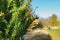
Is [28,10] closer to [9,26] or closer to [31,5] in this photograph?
[31,5]

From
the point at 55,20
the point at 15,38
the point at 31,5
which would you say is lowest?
the point at 15,38

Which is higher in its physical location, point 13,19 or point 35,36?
point 35,36

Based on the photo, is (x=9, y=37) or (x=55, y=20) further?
(x=55, y=20)

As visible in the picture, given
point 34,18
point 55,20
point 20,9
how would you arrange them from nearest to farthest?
point 20,9 < point 34,18 < point 55,20

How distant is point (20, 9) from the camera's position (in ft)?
27.8

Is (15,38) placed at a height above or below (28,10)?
below

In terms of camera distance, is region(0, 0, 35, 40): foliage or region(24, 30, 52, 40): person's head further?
region(24, 30, 52, 40): person's head

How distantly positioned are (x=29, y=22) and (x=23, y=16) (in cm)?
38

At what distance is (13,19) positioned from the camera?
852cm

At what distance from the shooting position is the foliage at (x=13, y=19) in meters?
8.53

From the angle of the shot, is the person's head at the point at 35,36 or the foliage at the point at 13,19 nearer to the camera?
the foliage at the point at 13,19

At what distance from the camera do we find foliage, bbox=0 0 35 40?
8.53 m

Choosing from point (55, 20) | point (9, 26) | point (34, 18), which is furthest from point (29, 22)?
point (55, 20)

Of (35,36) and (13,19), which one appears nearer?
(13,19)
